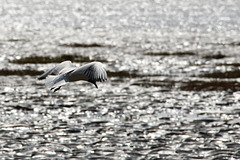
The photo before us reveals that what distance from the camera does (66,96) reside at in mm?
25438

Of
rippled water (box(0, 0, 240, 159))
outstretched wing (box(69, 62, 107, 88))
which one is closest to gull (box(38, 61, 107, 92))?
outstretched wing (box(69, 62, 107, 88))

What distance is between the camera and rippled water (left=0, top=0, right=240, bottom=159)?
1730cm

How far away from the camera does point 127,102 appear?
24.0 m

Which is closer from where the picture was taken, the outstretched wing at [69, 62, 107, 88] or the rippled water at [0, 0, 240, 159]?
the outstretched wing at [69, 62, 107, 88]

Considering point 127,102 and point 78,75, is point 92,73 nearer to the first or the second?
point 78,75

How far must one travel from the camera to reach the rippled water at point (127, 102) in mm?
17297

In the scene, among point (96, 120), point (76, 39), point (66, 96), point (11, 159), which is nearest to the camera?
point (11, 159)

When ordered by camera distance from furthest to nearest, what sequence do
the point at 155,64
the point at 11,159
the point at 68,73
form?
the point at 155,64 → the point at 11,159 → the point at 68,73

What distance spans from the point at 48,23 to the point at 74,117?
4961cm

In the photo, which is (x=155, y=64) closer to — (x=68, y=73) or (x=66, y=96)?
(x=66, y=96)

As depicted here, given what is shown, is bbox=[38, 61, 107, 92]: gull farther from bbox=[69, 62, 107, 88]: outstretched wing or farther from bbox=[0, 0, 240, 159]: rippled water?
bbox=[0, 0, 240, 159]: rippled water

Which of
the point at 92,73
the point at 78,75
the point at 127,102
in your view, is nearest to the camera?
the point at 92,73

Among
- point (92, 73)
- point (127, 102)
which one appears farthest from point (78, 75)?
point (127, 102)

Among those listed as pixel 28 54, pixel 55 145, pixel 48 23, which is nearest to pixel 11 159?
pixel 55 145
